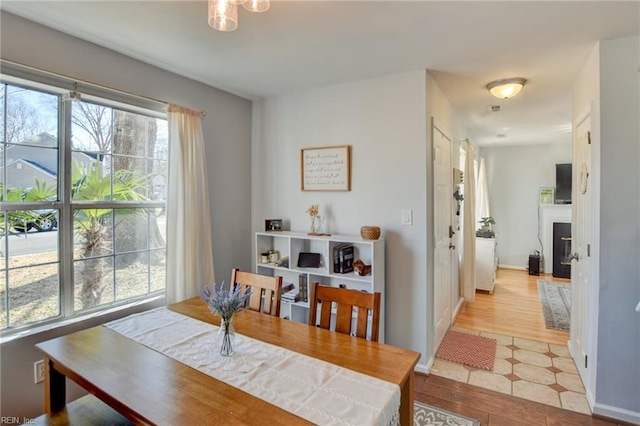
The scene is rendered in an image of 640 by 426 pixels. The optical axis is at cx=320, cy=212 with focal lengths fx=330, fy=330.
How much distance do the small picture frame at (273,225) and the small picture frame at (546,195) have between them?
535 centimetres

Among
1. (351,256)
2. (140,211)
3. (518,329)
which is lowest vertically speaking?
(518,329)

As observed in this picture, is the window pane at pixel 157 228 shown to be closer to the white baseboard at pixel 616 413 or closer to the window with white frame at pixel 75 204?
the window with white frame at pixel 75 204

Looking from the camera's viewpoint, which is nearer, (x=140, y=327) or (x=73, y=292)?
(x=140, y=327)

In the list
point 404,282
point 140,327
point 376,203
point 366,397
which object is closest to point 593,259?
point 404,282

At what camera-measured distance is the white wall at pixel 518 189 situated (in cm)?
609

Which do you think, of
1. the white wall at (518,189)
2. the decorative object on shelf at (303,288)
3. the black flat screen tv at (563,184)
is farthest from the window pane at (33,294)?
the black flat screen tv at (563,184)

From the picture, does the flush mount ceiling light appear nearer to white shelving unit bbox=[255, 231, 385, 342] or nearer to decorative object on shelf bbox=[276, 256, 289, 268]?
white shelving unit bbox=[255, 231, 385, 342]

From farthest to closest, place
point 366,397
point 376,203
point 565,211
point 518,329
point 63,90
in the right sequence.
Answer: point 565,211 < point 518,329 < point 376,203 < point 63,90 < point 366,397

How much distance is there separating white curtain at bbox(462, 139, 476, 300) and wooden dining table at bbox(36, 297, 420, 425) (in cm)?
311

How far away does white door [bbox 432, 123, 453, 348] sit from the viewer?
9.39 ft

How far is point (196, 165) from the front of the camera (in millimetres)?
2691

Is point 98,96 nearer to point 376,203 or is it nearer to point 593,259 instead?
point 376,203

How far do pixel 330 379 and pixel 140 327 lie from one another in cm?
112

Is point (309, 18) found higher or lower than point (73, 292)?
higher
